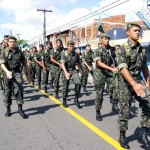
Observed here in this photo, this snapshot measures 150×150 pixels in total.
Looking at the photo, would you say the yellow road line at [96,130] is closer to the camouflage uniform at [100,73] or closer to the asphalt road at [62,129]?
the asphalt road at [62,129]

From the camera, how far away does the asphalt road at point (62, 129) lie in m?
4.90

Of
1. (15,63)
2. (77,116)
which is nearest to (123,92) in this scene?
(77,116)

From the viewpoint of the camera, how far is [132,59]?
177 inches

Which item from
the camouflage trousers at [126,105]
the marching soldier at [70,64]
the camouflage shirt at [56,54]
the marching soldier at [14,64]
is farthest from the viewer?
the camouflage shirt at [56,54]

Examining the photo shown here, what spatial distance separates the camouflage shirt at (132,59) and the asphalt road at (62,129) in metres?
1.24

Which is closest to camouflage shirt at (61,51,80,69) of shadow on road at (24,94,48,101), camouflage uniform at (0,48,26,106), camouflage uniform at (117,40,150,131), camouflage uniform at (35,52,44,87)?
camouflage uniform at (0,48,26,106)

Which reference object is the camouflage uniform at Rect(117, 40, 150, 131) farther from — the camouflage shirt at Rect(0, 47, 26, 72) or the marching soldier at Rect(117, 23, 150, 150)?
the camouflage shirt at Rect(0, 47, 26, 72)

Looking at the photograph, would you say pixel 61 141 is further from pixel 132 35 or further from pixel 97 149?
pixel 132 35

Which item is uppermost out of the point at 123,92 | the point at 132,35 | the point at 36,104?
the point at 132,35

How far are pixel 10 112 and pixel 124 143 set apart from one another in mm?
3491

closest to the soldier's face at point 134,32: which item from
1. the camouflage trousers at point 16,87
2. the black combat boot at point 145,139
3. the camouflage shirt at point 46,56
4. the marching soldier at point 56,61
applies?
the black combat boot at point 145,139

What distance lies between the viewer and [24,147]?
190 inches

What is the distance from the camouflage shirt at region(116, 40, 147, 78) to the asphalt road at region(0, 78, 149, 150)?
4.07 ft

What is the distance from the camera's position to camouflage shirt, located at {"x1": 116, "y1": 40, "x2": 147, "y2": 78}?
4.41 m
